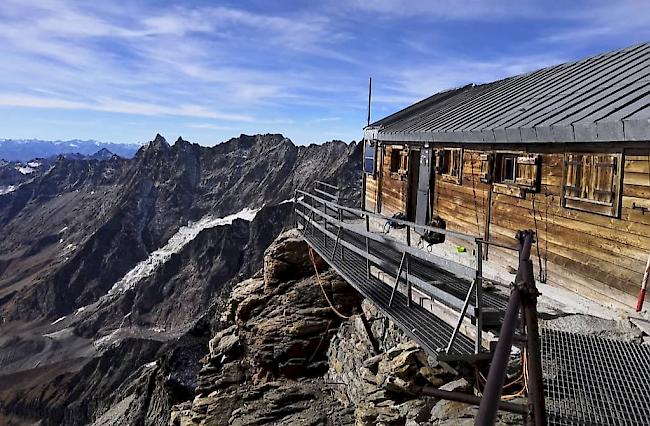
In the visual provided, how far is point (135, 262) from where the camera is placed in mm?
120062

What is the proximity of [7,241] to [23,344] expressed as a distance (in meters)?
82.1

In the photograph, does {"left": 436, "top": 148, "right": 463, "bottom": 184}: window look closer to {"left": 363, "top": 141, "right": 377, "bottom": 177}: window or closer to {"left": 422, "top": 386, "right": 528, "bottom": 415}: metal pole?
{"left": 363, "top": 141, "right": 377, "bottom": 177}: window

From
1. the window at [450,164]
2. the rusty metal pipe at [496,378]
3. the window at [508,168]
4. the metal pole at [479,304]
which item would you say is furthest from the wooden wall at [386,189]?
the rusty metal pipe at [496,378]

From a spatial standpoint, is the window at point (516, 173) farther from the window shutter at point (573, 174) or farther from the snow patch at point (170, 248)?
the snow patch at point (170, 248)

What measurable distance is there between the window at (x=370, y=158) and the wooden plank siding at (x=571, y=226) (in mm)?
6462

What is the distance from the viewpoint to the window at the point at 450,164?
1291 centimetres

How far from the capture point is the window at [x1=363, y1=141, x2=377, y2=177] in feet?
63.8

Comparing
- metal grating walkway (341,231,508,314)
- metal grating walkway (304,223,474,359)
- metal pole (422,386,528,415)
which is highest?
metal pole (422,386,528,415)

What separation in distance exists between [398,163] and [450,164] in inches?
159

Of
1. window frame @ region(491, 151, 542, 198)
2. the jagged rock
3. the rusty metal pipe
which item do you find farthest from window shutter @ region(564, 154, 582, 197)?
the jagged rock

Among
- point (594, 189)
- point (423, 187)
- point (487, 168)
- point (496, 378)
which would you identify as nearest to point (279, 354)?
point (423, 187)

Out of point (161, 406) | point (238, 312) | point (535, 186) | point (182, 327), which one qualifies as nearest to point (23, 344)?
point (182, 327)

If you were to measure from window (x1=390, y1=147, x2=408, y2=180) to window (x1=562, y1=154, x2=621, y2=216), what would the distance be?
7.49 metres

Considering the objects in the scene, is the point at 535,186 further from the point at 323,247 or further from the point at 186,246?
the point at 186,246
